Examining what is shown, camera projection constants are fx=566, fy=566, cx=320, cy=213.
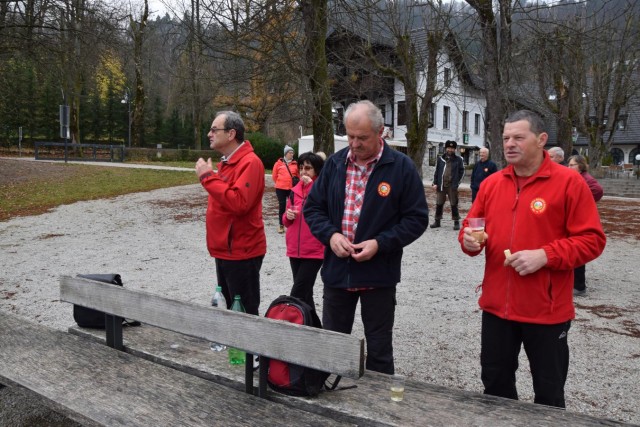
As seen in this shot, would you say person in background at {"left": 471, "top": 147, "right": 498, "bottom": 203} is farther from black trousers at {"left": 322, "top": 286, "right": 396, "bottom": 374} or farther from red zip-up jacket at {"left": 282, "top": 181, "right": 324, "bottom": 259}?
black trousers at {"left": 322, "top": 286, "right": 396, "bottom": 374}

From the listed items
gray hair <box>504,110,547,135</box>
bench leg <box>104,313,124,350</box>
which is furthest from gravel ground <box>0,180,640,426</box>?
gray hair <box>504,110,547,135</box>

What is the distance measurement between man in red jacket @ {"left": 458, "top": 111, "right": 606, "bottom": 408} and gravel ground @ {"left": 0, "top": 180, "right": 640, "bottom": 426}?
1.31m

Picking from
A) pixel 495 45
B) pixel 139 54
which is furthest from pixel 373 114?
pixel 139 54

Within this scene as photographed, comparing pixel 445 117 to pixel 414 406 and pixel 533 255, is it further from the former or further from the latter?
pixel 414 406

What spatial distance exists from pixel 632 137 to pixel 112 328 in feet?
199

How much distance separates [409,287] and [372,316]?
4346mm

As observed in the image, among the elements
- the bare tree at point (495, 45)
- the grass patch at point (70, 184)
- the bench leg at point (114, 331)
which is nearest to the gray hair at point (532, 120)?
the bench leg at point (114, 331)

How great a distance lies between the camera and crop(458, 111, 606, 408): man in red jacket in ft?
8.94

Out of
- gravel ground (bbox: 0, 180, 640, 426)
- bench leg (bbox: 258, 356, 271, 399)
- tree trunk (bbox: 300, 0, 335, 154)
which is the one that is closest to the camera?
bench leg (bbox: 258, 356, 271, 399)

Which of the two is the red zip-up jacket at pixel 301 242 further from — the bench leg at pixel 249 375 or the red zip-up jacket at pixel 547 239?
the red zip-up jacket at pixel 547 239

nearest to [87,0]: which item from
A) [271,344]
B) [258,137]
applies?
[258,137]

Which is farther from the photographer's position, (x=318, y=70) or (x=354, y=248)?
(x=318, y=70)

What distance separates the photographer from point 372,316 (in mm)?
3207

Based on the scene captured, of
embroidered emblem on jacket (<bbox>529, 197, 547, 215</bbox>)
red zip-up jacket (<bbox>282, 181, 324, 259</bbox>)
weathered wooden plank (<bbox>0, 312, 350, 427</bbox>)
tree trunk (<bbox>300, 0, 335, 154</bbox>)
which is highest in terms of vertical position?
tree trunk (<bbox>300, 0, 335, 154</bbox>)
